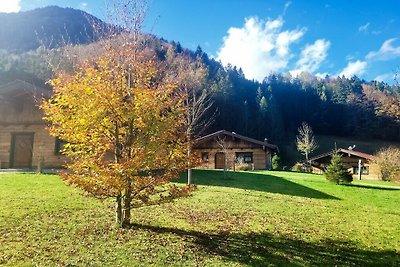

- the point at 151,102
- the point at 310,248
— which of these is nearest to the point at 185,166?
the point at 151,102

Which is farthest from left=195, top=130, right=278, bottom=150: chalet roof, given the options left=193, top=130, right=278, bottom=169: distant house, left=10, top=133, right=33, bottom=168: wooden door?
left=10, top=133, right=33, bottom=168: wooden door

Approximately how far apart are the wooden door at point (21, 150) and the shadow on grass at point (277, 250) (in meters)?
17.8

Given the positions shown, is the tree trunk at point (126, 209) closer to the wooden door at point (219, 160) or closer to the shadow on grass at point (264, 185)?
the shadow on grass at point (264, 185)

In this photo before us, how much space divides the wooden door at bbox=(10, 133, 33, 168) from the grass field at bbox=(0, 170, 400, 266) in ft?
23.8

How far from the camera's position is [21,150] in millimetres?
25594

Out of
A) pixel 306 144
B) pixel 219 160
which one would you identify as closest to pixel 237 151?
pixel 219 160

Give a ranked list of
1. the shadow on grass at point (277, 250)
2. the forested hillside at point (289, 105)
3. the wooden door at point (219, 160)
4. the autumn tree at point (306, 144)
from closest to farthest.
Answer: the shadow on grass at point (277, 250) < the wooden door at point (219, 160) < the autumn tree at point (306, 144) < the forested hillside at point (289, 105)

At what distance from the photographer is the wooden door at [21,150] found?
2548 cm

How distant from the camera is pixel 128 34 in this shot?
11750 mm

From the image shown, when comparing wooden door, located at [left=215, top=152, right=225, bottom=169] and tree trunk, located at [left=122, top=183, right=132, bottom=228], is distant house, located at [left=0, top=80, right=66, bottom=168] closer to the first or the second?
tree trunk, located at [left=122, top=183, right=132, bottom=228]

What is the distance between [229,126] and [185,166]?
65.9 meters

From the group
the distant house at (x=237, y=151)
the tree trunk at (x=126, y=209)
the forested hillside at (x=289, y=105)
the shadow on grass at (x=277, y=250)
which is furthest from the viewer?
the forested hillside at (x=289, y=105)

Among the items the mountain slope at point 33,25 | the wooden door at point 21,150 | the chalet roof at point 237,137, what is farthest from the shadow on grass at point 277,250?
the mountain slope at point 33,25

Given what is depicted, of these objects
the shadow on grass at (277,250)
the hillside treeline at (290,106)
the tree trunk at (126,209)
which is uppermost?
the hillside treeline at (290,106)
